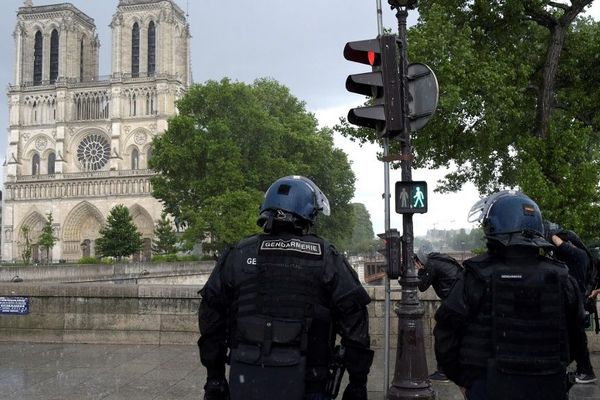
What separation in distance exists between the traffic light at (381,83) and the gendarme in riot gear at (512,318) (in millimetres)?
3142

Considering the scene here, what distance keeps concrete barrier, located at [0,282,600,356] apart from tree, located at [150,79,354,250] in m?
27.9

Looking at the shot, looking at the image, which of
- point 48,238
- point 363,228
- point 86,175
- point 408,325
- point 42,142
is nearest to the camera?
point 408,325

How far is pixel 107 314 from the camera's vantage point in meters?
10.5

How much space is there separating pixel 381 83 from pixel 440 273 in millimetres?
2447

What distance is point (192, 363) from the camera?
28.6 ft

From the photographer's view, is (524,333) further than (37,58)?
No

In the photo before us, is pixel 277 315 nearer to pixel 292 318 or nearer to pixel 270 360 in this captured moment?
pixel 292 318

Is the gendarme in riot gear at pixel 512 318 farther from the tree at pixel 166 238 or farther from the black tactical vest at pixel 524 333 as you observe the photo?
the tree at pixel 166 238

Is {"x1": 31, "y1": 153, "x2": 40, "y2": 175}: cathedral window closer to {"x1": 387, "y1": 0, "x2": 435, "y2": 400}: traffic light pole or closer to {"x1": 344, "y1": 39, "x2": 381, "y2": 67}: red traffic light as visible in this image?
{"x1": 344, "y1": 39, "x2": 381, "y2": 67}: red traffic light

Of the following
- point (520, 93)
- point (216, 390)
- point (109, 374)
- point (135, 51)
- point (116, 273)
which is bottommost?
point (116, 273)

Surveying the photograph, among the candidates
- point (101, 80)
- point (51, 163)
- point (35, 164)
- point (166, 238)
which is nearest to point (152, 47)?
point (101, 80)

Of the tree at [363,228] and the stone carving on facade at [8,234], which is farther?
the tree at [363,228]

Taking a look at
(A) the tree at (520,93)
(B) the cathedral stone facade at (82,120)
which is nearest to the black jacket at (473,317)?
(A) the tree at (520,93)

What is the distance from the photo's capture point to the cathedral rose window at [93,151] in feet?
269
